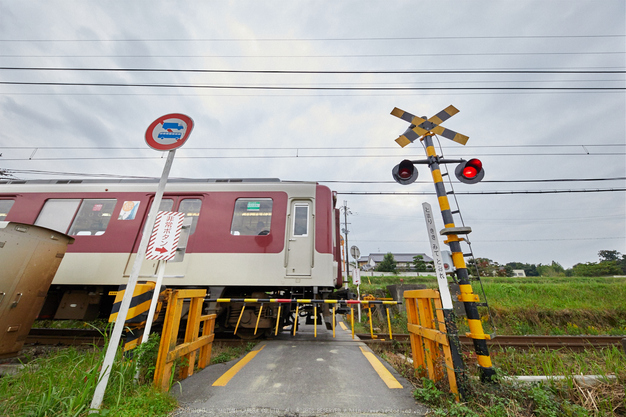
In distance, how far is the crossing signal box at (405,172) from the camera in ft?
10.0

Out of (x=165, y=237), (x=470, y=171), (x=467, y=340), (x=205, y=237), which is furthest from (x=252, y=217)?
(x=467, y=340)

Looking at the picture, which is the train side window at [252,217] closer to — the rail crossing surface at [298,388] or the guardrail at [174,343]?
the guardrail at [174,343]

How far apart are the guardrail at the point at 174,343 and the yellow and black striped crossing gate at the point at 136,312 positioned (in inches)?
11.3

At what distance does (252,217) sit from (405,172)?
10.4 feet

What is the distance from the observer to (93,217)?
205 inches

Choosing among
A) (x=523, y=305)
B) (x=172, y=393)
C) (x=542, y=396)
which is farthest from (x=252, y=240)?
(x=523, y=305)

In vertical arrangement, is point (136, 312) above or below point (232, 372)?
above

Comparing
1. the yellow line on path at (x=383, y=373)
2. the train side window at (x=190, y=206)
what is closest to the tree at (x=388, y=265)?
the yellow line on path at (x=383, y=373)

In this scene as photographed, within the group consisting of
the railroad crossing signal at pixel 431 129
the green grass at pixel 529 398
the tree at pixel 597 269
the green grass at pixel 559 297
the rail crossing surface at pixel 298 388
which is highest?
the tree at pixel 597 269

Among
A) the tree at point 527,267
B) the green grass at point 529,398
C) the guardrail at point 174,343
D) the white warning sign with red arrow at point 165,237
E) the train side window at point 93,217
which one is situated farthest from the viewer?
the tree at point 527,267

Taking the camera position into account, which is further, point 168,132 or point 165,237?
point 165,237

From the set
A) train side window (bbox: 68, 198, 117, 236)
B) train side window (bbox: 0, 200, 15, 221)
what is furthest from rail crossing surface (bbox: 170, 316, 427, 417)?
train side window (bbox: 0, 200, 15, 221)

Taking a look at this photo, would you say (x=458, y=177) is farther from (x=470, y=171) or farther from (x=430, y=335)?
(x=430, y=335)

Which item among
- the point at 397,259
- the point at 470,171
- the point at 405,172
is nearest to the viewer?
the point at 470,171
